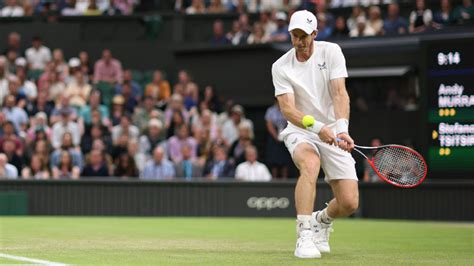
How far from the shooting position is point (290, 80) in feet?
32.0

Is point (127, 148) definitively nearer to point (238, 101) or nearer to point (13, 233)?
point (238, 101)

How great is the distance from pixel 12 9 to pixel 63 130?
6945 mm

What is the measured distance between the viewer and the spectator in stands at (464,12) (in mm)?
20173

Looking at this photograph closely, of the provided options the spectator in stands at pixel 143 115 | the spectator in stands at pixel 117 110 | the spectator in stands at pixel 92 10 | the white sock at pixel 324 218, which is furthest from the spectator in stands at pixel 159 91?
the white sock at pixel 324 218

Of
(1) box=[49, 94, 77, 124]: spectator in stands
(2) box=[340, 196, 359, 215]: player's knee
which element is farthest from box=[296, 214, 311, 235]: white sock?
(1) box=[49, 94, 77, 124]: spectator in stands

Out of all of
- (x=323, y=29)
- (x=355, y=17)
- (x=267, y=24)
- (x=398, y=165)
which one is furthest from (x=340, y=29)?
(x=398, y=165)

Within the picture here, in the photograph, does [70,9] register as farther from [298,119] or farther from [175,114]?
[298,119]

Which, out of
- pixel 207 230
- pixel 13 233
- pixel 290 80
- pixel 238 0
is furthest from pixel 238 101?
pixel 290 80

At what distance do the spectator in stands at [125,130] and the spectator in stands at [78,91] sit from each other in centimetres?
130

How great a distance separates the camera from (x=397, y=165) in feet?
31.8

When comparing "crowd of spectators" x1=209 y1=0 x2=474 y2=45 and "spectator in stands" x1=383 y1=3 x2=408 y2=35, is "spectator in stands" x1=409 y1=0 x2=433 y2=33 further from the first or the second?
"spectator in stands" x1=383 y1=3 x2=408 y2=35

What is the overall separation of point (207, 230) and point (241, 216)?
224 inches

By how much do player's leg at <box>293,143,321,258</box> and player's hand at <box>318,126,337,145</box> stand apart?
0.28 m

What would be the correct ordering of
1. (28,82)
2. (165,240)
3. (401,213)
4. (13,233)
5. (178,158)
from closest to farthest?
(165,240) < (13,233) < (401,213) < (178,158) < (28,82)
